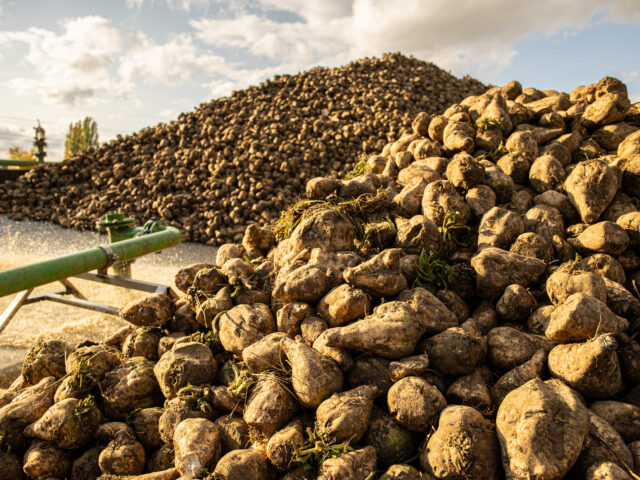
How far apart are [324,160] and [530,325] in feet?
26.3

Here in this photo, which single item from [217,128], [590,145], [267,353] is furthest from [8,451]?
[217,128]

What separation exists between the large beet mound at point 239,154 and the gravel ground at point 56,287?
0.63 m

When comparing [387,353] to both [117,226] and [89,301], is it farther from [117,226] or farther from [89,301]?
[117,226]

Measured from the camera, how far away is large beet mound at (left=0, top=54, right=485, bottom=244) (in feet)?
30.3

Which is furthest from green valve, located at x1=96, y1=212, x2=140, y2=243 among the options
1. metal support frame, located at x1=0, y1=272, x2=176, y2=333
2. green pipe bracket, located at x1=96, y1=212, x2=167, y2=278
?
metal support frame, located at x1=0, y1=272, x2=176, y2=333

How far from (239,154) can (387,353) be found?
9127 millimetres

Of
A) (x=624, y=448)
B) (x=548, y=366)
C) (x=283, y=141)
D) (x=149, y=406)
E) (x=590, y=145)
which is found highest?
(x=283, y=141)

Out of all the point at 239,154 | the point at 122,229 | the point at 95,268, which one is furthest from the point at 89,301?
the point at 239,154

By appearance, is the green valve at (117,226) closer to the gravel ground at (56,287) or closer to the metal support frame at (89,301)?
the gravel ground at (56,287)

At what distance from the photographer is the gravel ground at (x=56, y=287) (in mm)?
4637

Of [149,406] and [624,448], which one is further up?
[624,448]

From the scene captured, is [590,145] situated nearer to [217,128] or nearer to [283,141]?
[283,141]

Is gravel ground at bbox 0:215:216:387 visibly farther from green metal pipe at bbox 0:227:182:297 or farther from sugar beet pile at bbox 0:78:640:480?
sugar beet pile at bbox 0:78:640:480

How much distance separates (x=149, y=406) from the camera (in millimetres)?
2334
